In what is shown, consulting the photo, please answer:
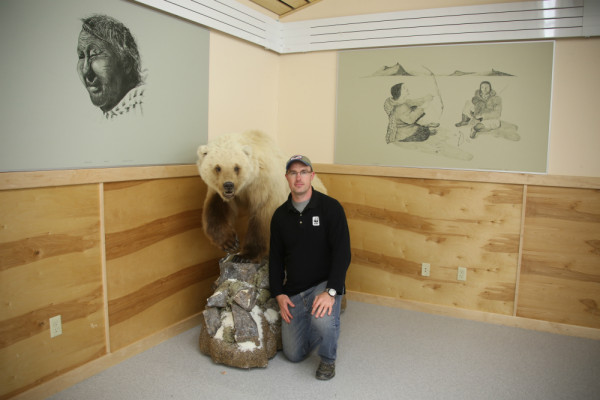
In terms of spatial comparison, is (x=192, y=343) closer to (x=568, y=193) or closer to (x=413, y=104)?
(x=413, y=104)

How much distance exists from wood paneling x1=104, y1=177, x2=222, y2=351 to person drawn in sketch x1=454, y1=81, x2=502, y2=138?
219 cm

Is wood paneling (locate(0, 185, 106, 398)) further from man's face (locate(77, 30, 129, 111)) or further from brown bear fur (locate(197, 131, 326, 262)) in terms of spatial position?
brown bear fur (locate(197, 131, 326, 262))

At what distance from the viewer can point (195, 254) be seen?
3.38m

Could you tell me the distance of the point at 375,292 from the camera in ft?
13.2

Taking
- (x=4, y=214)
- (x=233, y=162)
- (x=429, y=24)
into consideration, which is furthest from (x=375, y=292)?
(x=4, y=214)

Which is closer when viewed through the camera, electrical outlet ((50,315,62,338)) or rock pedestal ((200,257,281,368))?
electrical outlet ((50,315,62,338))

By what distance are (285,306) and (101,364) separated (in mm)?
1154

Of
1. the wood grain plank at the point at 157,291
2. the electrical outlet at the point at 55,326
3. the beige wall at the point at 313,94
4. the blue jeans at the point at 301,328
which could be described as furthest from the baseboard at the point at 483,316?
the electrical outlet at the point at 55,326

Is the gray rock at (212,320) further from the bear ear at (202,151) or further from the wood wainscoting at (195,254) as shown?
the bear ear at (202,151)

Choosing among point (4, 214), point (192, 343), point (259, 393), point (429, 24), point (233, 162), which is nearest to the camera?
point (4, 214)

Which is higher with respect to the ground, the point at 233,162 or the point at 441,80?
the point at 441,80

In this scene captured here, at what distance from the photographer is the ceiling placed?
3.95 meters

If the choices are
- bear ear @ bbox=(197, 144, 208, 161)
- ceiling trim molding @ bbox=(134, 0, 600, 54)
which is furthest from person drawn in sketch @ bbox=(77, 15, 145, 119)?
bear ear @ bbox=(197, 144, 208, 161)

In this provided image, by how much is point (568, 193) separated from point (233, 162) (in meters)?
2.49
